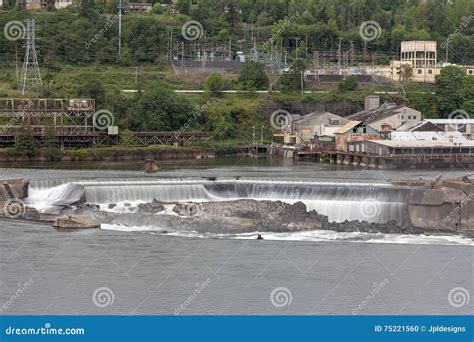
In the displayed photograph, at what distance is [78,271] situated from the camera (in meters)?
21.2

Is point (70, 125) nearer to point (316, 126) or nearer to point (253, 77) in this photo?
point (316, 126)

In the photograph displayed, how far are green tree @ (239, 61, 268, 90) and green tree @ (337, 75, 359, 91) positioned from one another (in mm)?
4030

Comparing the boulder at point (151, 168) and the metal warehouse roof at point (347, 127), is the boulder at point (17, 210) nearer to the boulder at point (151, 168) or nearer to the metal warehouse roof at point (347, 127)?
the boulder at point (151, 168)

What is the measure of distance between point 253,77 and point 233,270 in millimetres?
38949

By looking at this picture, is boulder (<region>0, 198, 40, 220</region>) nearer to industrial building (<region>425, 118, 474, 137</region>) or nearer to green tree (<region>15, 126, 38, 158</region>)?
green tree (<region>15, 126, 38, 158</region>)

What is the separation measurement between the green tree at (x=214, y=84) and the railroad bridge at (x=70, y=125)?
22.3 feet

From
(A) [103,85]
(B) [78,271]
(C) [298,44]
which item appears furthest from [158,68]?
(B) [78,271]

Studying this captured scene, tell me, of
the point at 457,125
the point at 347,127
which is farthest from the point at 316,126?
the point at 457,125

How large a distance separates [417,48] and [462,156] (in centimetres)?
2231

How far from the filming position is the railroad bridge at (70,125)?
47312 millimetres

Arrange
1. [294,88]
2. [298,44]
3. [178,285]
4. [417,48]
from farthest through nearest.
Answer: [298,44] < [417,48] < [294,88] < [178,285]

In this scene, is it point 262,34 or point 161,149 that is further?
point 262,34

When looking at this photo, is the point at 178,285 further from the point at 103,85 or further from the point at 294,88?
the point at 294,88

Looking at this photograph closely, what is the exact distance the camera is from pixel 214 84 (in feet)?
189
